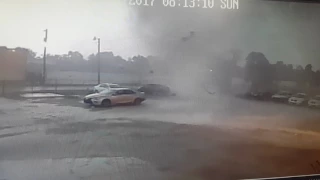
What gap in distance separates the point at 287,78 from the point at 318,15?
332 mm

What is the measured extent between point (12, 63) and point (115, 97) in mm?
397

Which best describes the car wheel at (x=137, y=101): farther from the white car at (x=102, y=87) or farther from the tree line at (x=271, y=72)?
the tree line at (x=271, y=72)

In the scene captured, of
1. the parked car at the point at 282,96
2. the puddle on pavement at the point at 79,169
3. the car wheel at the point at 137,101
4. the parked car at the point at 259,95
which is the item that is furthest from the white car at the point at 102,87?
the parked car at the point at 282,96

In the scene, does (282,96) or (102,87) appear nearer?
(102,87)

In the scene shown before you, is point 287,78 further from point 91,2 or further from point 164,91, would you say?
point 91,2

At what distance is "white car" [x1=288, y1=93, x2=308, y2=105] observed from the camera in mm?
1713

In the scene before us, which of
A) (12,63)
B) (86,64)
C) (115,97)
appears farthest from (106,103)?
(12,63)

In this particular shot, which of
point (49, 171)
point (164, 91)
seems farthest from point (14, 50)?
point (164, 91)

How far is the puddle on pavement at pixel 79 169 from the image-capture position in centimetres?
137

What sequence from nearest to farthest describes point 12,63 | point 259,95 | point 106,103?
point 12,63
point 106,103
point 259,95

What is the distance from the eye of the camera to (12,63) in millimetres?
1388

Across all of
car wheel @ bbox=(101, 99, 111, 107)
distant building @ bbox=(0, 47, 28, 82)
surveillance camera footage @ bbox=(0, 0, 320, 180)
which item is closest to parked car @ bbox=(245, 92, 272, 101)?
surveillance camera footage @ bbox=(0, 0, 320, 180)

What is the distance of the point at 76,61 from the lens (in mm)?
1445

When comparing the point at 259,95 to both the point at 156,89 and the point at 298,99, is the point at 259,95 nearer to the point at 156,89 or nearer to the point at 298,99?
the point at 298,99
